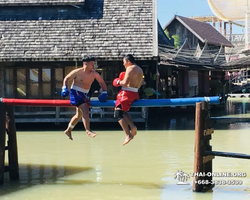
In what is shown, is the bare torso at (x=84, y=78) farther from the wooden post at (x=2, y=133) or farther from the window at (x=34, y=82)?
the window at (x=34, y=82)

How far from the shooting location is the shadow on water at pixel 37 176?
780cm

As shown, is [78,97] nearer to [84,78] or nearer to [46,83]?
[84,78]

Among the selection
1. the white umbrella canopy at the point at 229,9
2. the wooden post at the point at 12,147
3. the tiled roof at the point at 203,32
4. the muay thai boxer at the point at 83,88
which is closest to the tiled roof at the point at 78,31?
the wooden post at the point at 12,147

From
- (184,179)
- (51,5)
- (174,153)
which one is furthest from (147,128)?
(184,179)

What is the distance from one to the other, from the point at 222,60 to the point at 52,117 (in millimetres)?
11792

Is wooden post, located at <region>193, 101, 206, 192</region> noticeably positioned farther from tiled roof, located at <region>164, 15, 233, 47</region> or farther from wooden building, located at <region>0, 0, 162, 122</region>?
tiled roof, located at <region>164, 15, 233, 47</region>

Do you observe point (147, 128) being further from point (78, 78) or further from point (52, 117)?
point (78, 78)

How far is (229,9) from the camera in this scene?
Result: 143 feet

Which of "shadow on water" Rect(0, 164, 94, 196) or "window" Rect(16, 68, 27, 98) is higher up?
"window" Rect(16, 68, 27, 98)

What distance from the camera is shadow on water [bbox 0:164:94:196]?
307 inches

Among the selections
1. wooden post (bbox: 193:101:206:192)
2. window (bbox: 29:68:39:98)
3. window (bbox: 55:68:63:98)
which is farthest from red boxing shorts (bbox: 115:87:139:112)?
window (bbox: 29:68:39:98)

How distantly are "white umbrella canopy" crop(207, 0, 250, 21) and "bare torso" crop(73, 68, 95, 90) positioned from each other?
37.9 m

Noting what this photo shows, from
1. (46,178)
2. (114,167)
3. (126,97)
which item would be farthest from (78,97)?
(114,167)

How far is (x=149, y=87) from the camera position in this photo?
1630 centimetres
